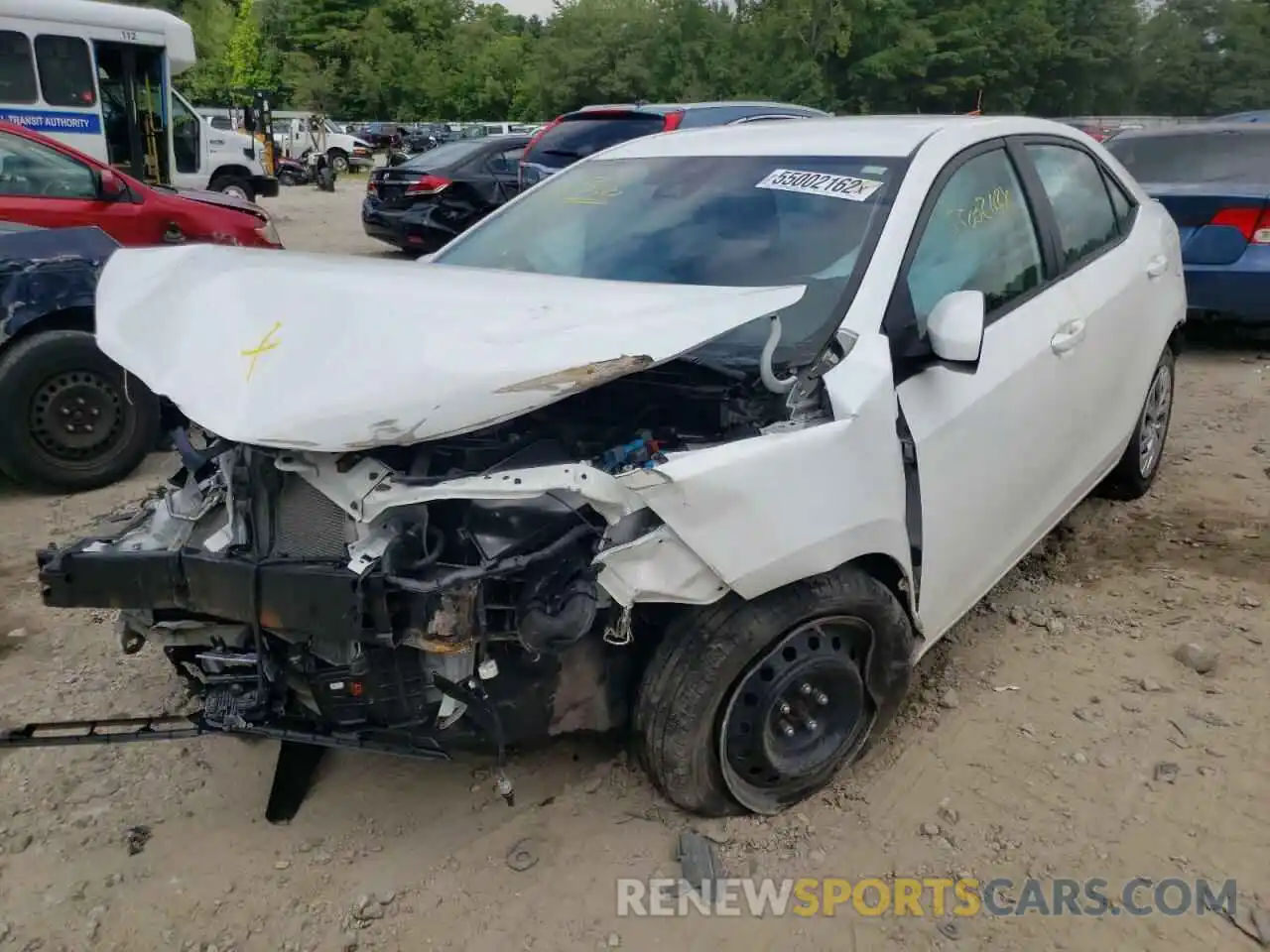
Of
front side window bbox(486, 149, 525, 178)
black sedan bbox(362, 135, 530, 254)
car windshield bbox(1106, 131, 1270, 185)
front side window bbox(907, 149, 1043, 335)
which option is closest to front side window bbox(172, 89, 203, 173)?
black sedan bbox(362, 135, 530, 254)

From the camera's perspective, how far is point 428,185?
11.4 meters

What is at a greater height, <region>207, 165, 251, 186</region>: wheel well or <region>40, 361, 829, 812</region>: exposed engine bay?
<region>40, 361, 829, 812</region>: exposed engine bay

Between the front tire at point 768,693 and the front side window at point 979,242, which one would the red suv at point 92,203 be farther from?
the front tire at point 768,693

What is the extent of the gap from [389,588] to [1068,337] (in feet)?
7.82

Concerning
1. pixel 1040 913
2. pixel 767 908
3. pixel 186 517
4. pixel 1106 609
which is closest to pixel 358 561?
pixel 186 517

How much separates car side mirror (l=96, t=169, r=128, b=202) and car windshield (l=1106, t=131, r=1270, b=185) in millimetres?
7571

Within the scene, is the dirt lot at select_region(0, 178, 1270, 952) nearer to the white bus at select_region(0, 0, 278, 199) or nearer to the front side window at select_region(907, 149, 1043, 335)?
the front side window at select_region(907, 149, 1043, 335)

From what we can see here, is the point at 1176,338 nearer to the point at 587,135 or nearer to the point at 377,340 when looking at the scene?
the point at 377,340

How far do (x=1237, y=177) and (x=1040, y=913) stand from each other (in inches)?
269

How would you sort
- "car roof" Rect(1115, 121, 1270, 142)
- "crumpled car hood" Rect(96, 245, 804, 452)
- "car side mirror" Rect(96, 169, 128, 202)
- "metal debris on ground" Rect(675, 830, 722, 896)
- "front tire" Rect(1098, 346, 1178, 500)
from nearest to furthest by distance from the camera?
1. "crumpled car hood" Rect(96, 245, 804, 452)
2. "metal debris on ground" Rect(675, 830, 722, 896)
3. "front tire" Rect(1098, 346, 1178, 500)
4. "car side mirror" Rect(96, 169, 128, 202)
5. "car roof" Rect(1115, 121, 1270, 142)

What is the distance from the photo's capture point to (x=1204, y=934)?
7.56ft

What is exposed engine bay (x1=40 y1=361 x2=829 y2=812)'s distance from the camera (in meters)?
2.13

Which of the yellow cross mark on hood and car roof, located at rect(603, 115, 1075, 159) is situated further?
car roof, located at rect(603, 115, 1075, 159)

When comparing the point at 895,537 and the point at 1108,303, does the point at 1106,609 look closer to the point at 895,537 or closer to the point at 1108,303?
the point at 1108,303
